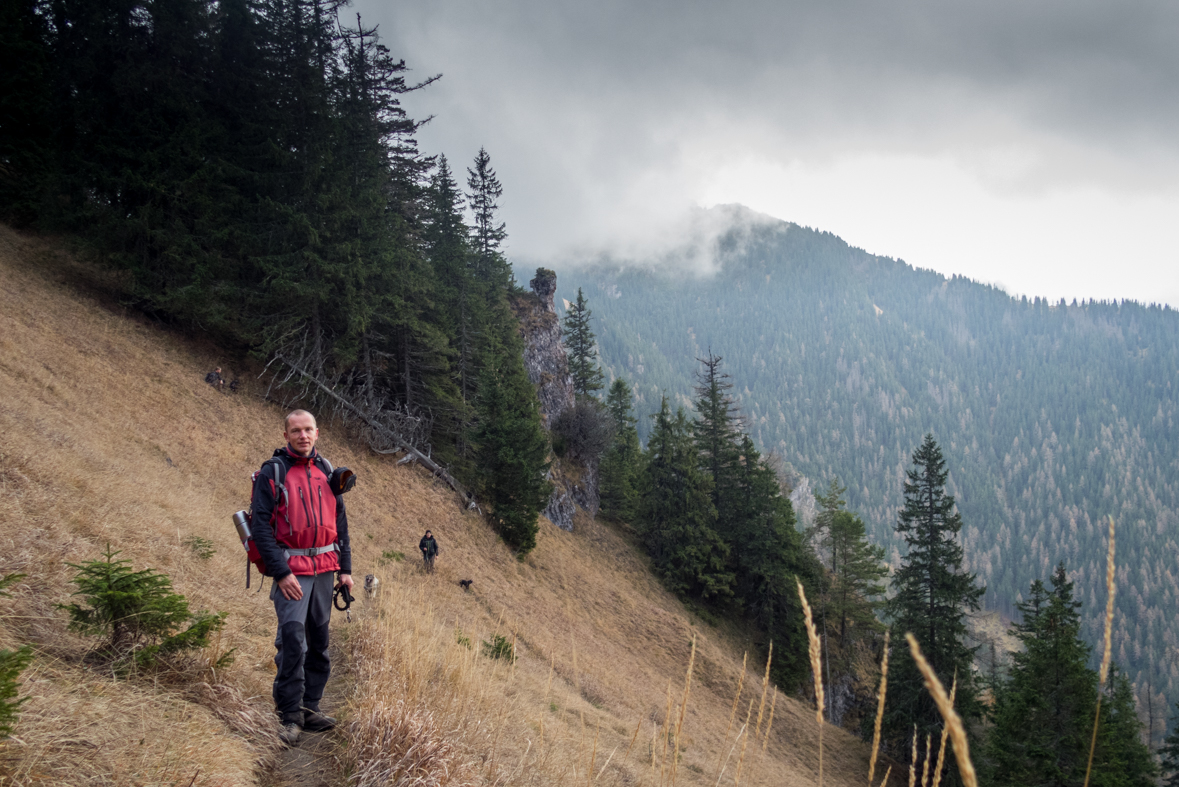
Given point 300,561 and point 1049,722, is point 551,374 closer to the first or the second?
point 1049,722

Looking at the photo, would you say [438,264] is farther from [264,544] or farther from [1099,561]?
[1099,561]

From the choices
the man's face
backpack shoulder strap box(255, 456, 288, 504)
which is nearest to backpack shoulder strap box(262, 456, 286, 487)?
backpack shoulder strap box(255, 456, 288, 504)

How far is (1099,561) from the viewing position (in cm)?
14025

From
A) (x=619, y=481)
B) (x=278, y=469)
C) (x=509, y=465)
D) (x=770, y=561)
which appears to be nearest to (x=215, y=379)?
(x=509, y=465)

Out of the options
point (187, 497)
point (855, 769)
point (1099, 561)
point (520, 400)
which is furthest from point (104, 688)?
point (1099, 561)

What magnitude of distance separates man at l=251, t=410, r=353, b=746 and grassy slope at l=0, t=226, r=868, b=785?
0.27 meters

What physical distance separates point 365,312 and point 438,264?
25.5 feet

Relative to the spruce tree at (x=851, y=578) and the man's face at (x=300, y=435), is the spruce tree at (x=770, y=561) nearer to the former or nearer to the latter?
the spruce tree at (x=851, y=578)

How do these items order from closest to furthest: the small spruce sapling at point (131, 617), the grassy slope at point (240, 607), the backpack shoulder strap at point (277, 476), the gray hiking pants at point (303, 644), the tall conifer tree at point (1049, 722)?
the grassy slope at point (240, 607), the small spruce sapling at point (131, 617), the gray hiking pants at point (303, 644), the backpack shoulder strap at point (277, 476), the tall conifer tree at point (1049, 722)

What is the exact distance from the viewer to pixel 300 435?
3932 millimetres

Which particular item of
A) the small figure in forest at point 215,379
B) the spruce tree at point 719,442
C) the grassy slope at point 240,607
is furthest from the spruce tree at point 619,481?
the small figure in forest at point 215,379

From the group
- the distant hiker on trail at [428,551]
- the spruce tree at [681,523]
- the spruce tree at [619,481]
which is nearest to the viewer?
the distant hiker on trail at [428,551]

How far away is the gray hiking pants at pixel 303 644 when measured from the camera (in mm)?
3697

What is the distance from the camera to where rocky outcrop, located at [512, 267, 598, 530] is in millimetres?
30266
